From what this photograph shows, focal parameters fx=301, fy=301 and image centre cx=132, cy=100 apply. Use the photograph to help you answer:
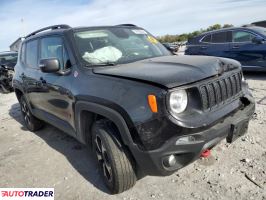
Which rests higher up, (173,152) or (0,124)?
(173,152)

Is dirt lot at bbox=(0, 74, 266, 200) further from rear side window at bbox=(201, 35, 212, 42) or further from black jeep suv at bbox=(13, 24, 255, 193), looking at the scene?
rear side window at bbox=(201, 35, 212, 42)

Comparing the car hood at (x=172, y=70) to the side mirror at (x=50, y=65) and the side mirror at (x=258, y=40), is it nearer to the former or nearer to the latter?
the side mirror at (x=50, y=65)

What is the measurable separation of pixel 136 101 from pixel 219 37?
752cm

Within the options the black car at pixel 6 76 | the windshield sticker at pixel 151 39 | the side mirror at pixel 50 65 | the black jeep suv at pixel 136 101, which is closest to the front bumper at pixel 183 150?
the black jeep suv at pixel 136 101

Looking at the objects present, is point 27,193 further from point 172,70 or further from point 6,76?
point 6,76

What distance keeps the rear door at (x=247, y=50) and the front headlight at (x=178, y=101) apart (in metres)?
6.38

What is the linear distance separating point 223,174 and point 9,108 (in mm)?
6864

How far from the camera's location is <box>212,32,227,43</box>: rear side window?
930cm

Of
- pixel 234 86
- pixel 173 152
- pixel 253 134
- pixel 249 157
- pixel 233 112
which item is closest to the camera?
pixel 173 152

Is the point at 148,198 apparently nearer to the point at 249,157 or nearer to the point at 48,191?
the point at 48,191

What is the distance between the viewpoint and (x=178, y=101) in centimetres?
270

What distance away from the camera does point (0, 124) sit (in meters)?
6.88

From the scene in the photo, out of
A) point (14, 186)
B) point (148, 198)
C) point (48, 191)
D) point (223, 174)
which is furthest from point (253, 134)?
point (14, 186)

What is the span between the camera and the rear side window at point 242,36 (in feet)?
28.3
